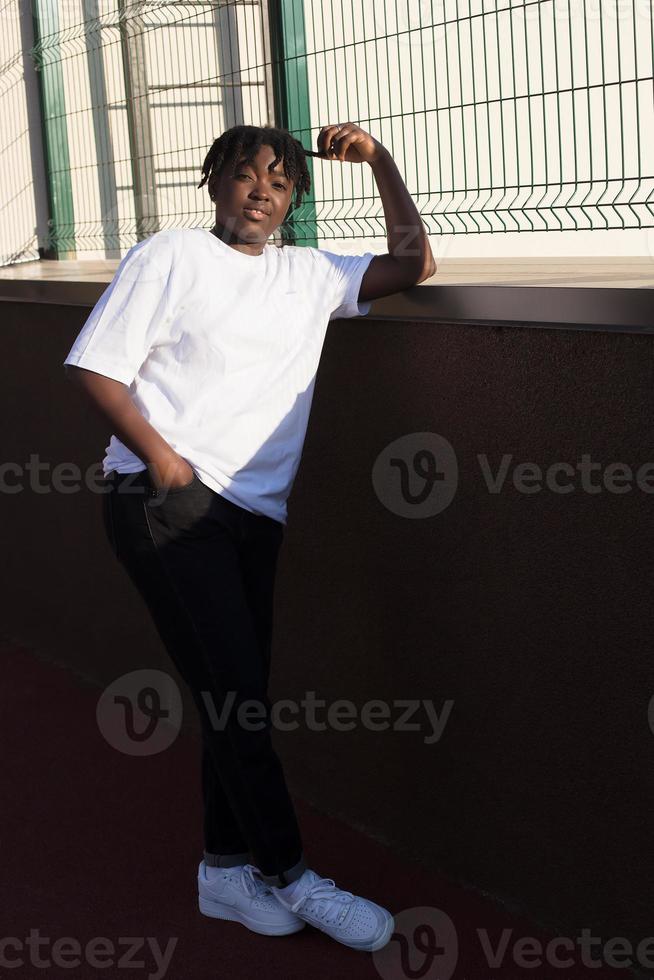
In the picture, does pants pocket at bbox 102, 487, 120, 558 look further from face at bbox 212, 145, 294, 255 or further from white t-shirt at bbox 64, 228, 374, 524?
face at bbox 212, 145, 294, 255

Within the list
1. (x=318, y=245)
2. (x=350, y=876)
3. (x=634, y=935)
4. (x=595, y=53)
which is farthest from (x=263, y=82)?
(x=634, y=935)

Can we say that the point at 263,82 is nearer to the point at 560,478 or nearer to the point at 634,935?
the point at 560,478

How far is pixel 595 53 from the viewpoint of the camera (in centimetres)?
366

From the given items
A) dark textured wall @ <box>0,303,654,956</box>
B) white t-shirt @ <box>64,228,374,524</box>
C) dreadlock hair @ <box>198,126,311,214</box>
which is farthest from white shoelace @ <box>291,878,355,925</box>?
dreadlock hair @ <box>198,126,311,214</box>

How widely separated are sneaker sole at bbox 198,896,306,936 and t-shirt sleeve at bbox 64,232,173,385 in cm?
160

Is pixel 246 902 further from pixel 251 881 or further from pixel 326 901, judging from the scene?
pixel 326 901

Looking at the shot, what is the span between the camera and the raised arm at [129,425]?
312 cm

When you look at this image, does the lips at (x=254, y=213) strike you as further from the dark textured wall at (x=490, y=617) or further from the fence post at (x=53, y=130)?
the fence post at (x=53, y=130)

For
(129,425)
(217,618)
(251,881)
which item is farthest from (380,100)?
(251,881)

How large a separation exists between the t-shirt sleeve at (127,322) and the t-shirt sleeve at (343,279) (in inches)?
21.1

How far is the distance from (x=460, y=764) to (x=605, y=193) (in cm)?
172

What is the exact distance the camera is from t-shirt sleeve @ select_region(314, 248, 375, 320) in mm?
3531

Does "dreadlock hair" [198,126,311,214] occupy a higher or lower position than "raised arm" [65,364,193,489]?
higher

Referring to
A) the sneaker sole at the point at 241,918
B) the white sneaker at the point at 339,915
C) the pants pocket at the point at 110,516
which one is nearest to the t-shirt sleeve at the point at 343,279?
the pants pocket at the point at 110,516
